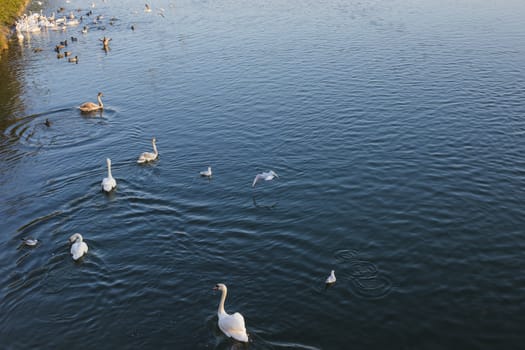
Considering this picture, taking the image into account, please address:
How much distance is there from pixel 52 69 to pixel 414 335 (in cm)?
5233

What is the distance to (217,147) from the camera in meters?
37.0

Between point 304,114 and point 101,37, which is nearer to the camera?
point 304,114

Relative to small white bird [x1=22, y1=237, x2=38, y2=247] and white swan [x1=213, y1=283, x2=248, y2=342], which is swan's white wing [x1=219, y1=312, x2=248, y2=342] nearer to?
white swan [x1=213, y1=283, x2=248, y2=342]

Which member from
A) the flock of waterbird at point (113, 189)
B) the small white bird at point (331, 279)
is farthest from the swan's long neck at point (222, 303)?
the small white bird at point (331, 279)

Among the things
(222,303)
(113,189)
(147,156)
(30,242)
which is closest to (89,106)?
A: (147,156)

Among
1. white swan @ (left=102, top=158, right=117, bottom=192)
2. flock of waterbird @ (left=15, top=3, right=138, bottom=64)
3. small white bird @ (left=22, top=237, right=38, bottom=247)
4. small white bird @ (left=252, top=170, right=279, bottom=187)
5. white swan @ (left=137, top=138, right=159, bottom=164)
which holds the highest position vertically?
flock of waterbird @ (left=15, top=3, right=138, bottom=64)

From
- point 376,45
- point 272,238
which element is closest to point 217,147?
point 272,238

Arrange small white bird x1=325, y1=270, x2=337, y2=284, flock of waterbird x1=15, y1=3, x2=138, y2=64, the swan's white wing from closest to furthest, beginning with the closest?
1. the swan's white wing
2. small white bird x1=325, y1=270, x2=337, y2=284
3. flock of waterbird x1=15, y1=3, x2=138, y2=64

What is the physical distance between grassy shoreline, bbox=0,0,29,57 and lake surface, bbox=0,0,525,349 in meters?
13.3

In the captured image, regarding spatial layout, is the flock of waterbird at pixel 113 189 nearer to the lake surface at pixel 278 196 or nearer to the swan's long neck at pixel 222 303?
the swan's long neck at pixel 222 303

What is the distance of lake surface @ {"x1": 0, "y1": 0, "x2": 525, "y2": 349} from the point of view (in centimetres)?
2086

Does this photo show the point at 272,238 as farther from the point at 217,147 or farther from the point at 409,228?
the point at 217,147

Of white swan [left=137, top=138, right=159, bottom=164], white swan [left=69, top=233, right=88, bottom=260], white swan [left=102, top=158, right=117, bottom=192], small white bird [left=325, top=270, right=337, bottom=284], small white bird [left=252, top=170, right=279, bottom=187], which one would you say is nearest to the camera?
small white bird [left=325, top=270, right=337, bottom=284]

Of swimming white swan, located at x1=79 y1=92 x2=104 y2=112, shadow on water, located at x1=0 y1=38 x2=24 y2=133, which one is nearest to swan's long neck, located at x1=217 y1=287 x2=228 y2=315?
swimming white swan, located at x1=79 y1=92 x2=104 y2=112
